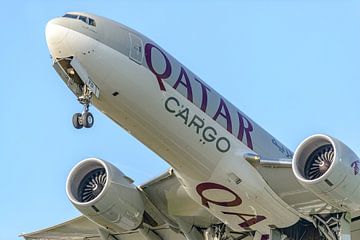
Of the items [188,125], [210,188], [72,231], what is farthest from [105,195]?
[72,231]

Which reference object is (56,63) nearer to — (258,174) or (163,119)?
(163,119)

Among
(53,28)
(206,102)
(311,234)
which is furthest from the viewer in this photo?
(311,234)

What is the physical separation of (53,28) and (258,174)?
6982 millimetres

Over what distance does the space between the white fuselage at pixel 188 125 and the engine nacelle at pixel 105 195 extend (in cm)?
255

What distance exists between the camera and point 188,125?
21422 mm

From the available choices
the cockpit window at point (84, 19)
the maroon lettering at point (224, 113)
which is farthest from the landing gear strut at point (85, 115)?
the maroon lettering at point (224, 113)

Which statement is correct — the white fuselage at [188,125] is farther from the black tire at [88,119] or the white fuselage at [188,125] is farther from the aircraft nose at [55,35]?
the black tire at [88,119]

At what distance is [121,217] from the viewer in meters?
24.4

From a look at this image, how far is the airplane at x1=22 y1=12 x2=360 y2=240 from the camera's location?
20.4m

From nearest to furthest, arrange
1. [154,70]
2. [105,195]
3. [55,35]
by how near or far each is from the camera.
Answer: [55,35] < [154,70] < [105,195]

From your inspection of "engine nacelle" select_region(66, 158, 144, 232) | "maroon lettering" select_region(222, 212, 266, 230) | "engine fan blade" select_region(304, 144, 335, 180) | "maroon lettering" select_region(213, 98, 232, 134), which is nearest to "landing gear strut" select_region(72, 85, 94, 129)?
"maroon lettering" select_region(213, 98, 232, 134)

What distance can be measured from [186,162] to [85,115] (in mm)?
3404

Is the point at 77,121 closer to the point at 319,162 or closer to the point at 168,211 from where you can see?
the point at 168,211

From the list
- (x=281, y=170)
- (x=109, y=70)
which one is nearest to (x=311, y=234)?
(x=281, y=170)
